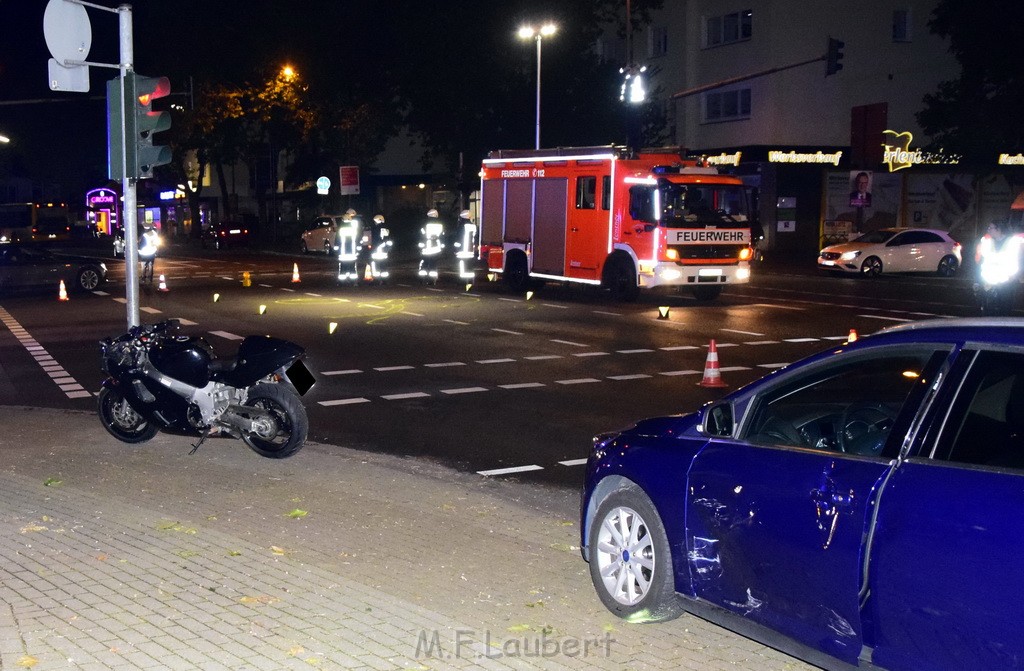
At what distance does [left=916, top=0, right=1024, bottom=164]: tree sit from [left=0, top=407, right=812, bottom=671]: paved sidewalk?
35937 mm

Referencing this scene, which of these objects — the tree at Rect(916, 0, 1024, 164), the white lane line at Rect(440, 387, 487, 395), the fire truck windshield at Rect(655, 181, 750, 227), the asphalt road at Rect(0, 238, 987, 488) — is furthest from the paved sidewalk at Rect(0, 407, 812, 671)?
the tree at Rect(916, 0, 1024, 164)

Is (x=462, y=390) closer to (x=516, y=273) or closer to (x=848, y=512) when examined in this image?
(x=848, y=512)

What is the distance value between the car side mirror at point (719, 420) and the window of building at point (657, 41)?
168 ft

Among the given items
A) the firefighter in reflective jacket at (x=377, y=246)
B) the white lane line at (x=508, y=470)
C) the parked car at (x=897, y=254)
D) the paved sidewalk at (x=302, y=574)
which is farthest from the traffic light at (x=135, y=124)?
the parked car at (x=897, y=254)

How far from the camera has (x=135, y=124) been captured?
1114 cm

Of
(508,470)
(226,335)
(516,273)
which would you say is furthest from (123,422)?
(516,273)

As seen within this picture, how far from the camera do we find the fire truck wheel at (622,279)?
83.3ft

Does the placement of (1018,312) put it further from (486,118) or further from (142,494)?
(486,118)

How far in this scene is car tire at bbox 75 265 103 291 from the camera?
101ft

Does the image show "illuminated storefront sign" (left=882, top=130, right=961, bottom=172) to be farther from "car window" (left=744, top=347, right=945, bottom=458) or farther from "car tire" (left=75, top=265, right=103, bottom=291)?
"car window" (left=744, top=347, right=945, bottom=458)

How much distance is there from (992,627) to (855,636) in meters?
0.63

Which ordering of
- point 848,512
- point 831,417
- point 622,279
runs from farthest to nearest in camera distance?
point 622,279
point 831,417
point 848,512

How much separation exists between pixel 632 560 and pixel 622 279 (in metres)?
20.1

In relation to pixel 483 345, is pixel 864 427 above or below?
above
